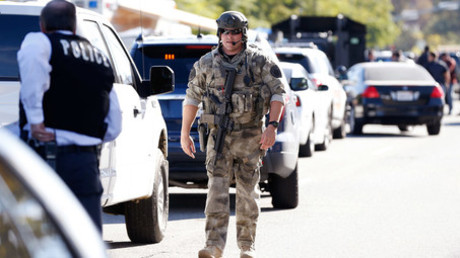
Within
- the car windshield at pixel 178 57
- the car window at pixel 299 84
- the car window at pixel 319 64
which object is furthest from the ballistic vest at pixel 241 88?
the car window at pixel 319 64

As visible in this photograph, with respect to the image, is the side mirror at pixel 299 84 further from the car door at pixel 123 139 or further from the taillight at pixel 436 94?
the taillight at pixel 436 94

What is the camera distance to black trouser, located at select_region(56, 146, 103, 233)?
502 cm

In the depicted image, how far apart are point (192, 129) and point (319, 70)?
9.18 metres

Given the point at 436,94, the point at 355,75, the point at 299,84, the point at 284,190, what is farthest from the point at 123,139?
the point at 355,75

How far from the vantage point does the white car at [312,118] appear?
16.2 meters

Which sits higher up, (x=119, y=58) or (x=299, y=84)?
(x=119, y=58)

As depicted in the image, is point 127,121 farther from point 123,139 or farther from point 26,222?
point 26,222

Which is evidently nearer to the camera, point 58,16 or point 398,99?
point 58,16

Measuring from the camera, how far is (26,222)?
2.68 meters

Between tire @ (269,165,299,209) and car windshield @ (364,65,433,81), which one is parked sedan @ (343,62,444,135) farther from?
tire @ (269,165,299,209)

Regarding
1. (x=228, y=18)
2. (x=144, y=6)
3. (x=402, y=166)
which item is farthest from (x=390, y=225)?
(x=144, y=6)

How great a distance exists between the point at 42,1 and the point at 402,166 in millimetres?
9413

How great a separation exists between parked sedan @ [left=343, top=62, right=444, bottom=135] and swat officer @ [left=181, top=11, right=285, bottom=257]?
15963 mm

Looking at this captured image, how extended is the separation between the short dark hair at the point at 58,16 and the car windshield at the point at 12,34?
6.65 feet
